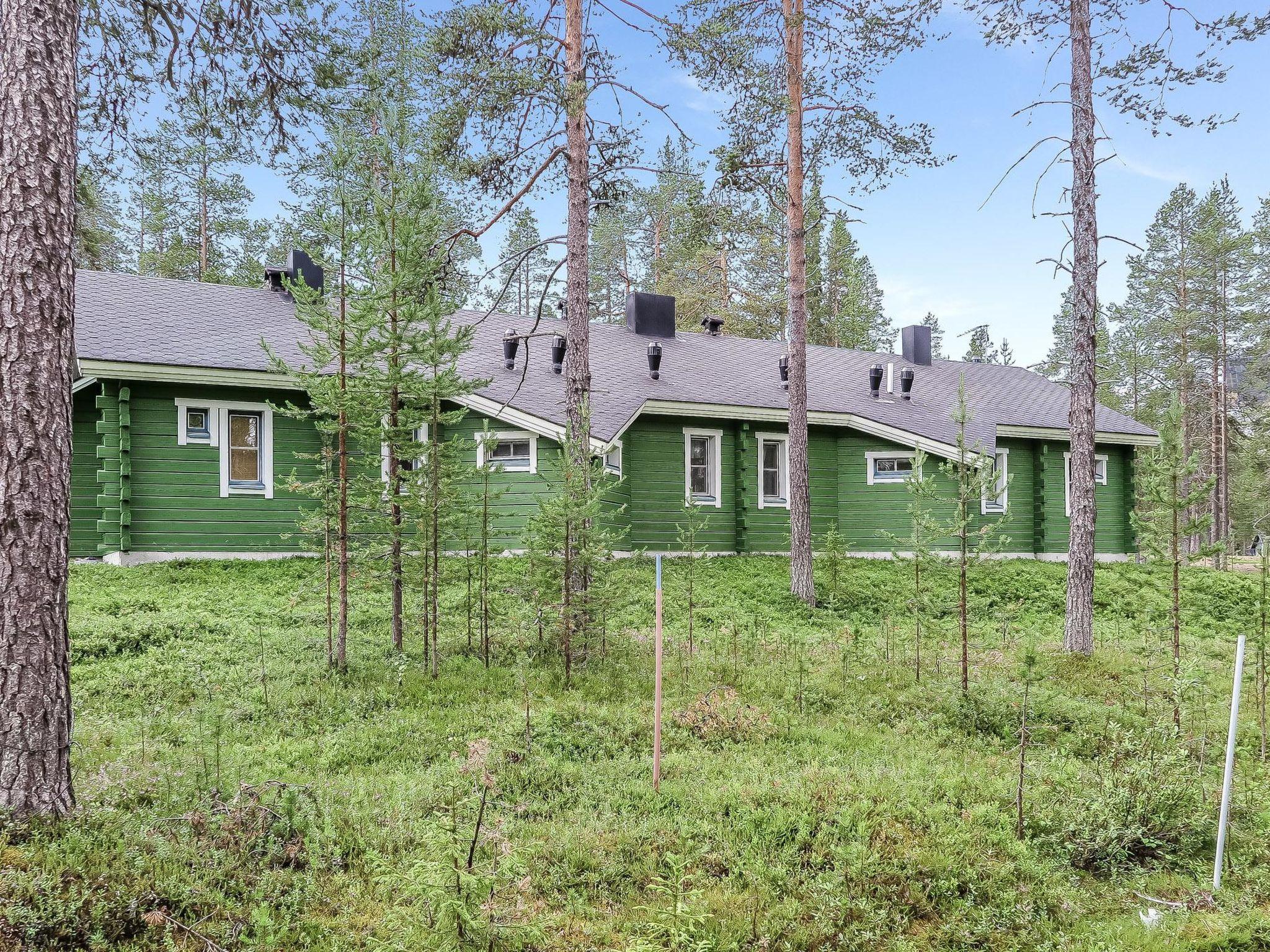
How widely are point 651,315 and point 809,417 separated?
628cm

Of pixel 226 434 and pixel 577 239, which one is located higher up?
pixel 577 239

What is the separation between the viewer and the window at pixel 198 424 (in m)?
13.7

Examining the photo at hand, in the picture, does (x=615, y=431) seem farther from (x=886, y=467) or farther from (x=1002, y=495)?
(x=1002, y=495)

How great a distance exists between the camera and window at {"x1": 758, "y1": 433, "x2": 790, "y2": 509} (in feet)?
59.0

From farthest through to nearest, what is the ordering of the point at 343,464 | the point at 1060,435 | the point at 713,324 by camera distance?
1. the point at 713,324
2. the point at 1060,435
3. the point at 343,464

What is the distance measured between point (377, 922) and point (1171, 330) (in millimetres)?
39784

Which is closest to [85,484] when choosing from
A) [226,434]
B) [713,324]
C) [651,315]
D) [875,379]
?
[226,434]

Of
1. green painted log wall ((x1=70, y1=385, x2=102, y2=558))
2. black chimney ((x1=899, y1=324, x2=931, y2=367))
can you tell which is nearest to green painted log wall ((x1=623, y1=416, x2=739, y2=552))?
black chimney ((x1=899, y1=324, x2=931, y2=367))

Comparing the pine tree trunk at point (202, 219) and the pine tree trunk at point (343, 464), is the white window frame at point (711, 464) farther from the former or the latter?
the pine tree trunk at point (202, 219)

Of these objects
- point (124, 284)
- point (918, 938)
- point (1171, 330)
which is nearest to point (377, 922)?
point (918, 938)

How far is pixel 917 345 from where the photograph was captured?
24.0m

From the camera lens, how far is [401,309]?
781 cm

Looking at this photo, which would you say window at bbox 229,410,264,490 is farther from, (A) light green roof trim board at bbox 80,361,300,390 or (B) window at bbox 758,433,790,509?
(B) window at bbox 758,433,790,509

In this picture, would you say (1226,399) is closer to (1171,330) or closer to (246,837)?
(1171,330)
